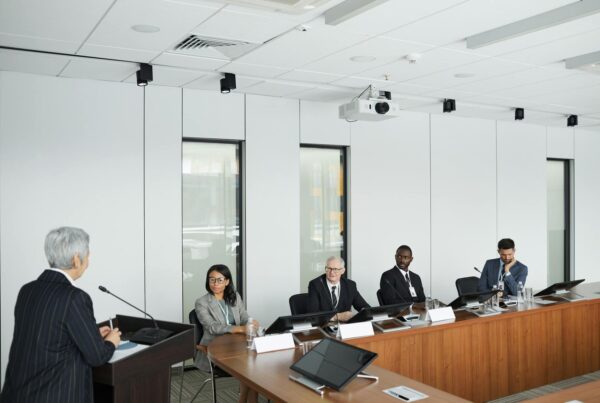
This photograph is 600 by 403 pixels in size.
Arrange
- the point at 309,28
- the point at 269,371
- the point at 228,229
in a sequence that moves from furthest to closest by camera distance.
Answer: the point at 228,229 → the point at 309,28 → the point at 269,371

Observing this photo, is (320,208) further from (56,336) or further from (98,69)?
(56,336)

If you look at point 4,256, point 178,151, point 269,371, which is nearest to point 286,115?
point 178,151

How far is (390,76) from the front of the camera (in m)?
5.97

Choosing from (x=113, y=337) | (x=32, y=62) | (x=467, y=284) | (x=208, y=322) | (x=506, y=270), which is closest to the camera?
(x=113, y=337)

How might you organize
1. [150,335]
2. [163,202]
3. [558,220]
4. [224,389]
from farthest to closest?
[558,220], [163,202], [224,389], [150,335]

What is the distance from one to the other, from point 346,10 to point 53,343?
2641 mm

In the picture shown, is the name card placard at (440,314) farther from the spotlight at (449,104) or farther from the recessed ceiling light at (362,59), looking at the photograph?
the spotlight at (449,104)

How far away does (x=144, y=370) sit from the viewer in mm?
3133

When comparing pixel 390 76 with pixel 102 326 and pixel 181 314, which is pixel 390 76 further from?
pixel 102 326

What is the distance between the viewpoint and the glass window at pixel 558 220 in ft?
33.3

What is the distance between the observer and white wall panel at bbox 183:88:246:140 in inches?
260

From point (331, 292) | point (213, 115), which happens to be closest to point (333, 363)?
point (331, 292)

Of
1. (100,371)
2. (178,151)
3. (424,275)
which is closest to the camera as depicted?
(100,371)

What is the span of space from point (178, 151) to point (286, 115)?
4.88 ft
